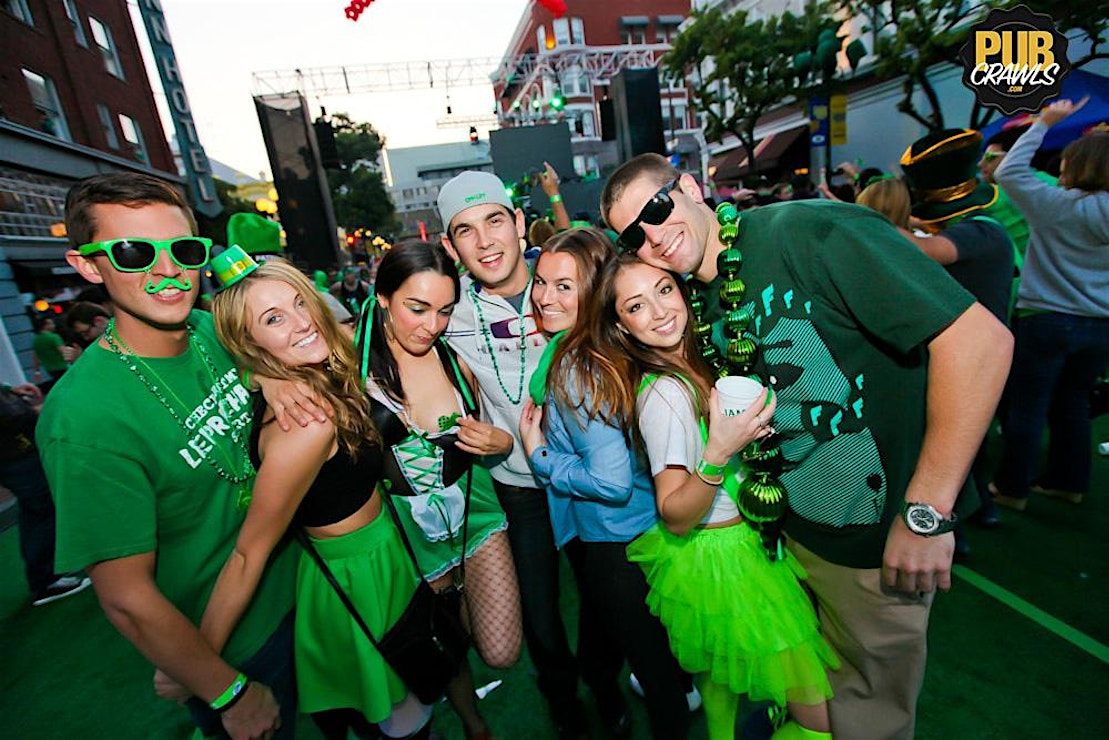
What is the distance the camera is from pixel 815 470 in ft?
5.62

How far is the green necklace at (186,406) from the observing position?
1.58 metres

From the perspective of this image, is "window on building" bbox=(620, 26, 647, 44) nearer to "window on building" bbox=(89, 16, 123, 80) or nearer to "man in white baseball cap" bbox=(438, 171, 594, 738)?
"window on building" bbox=(89, 16, 123, 80)

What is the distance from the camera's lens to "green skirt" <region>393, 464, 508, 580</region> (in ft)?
7.14

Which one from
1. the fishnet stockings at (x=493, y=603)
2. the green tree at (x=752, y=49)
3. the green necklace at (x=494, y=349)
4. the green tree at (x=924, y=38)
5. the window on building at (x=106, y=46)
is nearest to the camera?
the fishnet stockings at (x=493, y=603)

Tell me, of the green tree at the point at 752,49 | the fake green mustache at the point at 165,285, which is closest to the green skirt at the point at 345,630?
the fake green mustache at the point at 165,285

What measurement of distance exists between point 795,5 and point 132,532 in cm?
2561

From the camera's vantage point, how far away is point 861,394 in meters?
1.56

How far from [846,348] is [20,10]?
19048 millimetres

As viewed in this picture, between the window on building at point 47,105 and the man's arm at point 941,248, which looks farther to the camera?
the window on building at point 47,105

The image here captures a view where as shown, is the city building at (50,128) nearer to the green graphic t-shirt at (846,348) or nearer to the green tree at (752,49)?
the green graphic t-shirt at (846,348)

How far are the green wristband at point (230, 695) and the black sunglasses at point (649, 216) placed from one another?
6.19ft

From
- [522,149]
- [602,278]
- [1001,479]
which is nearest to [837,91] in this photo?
[522,149]

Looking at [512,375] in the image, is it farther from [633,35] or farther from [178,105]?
[633,35]

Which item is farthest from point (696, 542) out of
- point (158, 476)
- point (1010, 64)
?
point (1010, 64)
